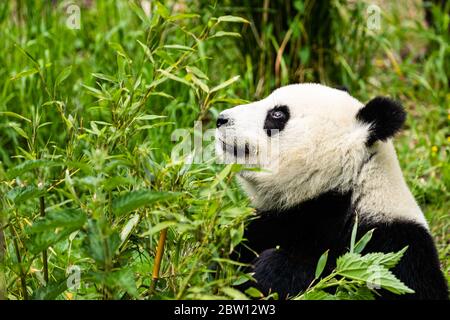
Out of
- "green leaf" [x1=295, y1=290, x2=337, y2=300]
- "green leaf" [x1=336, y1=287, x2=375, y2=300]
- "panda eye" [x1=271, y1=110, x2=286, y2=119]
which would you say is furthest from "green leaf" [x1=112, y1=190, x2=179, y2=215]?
"panda eye" [x1=271, y1=110, x2=286, y2=119]

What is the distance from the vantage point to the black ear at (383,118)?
2717mm

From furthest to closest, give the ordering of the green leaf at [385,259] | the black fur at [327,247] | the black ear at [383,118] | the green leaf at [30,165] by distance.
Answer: the black ear at [383,118], the black fur at [327,247], the green leaf at [385,259], the green leaf at [30,165]

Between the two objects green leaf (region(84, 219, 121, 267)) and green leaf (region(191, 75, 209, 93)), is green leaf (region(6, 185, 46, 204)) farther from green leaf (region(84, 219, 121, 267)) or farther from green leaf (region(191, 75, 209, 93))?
green leaf (region(191, 75, 209, 93))

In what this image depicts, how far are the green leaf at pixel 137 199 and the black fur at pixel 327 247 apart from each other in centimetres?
64

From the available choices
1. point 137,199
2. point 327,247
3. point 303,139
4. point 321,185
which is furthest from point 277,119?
point 137,199

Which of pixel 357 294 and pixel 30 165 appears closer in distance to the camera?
pixel 30 165

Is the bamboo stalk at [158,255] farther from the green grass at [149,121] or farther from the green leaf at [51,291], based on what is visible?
the green leaf at [51,291]

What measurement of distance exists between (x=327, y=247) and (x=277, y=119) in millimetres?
534

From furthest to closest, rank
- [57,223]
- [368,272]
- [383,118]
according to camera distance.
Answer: [383,118] → [368,272] → [57,223]

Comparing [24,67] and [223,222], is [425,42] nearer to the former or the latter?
[24,67]

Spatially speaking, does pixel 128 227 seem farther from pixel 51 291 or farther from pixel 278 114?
pixel 278 114

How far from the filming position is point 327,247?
273 cm

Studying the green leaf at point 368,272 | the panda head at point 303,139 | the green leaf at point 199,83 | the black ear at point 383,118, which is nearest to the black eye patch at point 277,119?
the panda head at point 303,139

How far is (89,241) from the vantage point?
204cm
